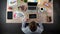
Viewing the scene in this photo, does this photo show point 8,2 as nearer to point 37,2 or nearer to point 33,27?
point 37,2

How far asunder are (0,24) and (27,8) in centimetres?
45

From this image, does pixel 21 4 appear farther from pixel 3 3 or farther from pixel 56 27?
pixel 56 27

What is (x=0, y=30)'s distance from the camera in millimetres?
1685

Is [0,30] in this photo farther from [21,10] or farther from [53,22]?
[53,22]

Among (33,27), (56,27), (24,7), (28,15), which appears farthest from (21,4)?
(56,27)

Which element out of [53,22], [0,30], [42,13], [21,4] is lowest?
[0,30]

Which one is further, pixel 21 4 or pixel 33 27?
pixel 21 4

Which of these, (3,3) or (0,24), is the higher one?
(3,3)

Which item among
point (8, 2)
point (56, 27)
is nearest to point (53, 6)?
Result: point (56, 27)

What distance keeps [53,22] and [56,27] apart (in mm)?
83

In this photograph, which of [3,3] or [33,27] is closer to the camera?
[33,27]

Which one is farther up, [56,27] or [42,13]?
[42,13]

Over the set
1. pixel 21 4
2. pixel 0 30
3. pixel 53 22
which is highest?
pixel 21 4

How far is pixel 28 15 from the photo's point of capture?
171cm
